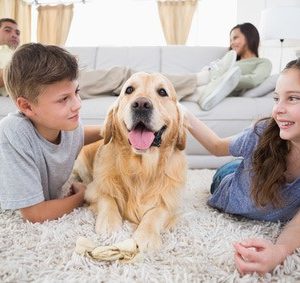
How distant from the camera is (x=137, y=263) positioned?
1.08 meters

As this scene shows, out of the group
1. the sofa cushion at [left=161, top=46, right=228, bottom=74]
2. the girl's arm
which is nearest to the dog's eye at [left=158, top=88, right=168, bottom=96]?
the girl's arm

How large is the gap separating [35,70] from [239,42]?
293 centimetres

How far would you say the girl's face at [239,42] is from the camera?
3.77 m

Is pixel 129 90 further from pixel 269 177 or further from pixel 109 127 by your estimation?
pixel 269 177

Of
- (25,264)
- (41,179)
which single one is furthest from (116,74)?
(25,264)

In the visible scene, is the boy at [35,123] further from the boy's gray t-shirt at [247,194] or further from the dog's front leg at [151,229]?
the boy's gray t-shirt at [247,194]

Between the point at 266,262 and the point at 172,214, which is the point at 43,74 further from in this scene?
the point at 266,262

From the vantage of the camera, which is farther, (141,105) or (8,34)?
(8,34)

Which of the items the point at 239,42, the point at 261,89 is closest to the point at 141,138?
the point at 261,89

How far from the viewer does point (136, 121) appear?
142cm

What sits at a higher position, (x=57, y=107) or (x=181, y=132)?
(x=57, y=107)

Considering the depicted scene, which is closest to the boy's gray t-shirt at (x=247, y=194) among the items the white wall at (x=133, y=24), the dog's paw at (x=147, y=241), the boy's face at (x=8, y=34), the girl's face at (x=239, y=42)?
the dog's paw at (x=147, y=241)

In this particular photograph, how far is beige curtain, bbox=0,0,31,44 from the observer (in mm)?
6004

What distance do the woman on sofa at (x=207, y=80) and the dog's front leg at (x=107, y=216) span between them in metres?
1.46
